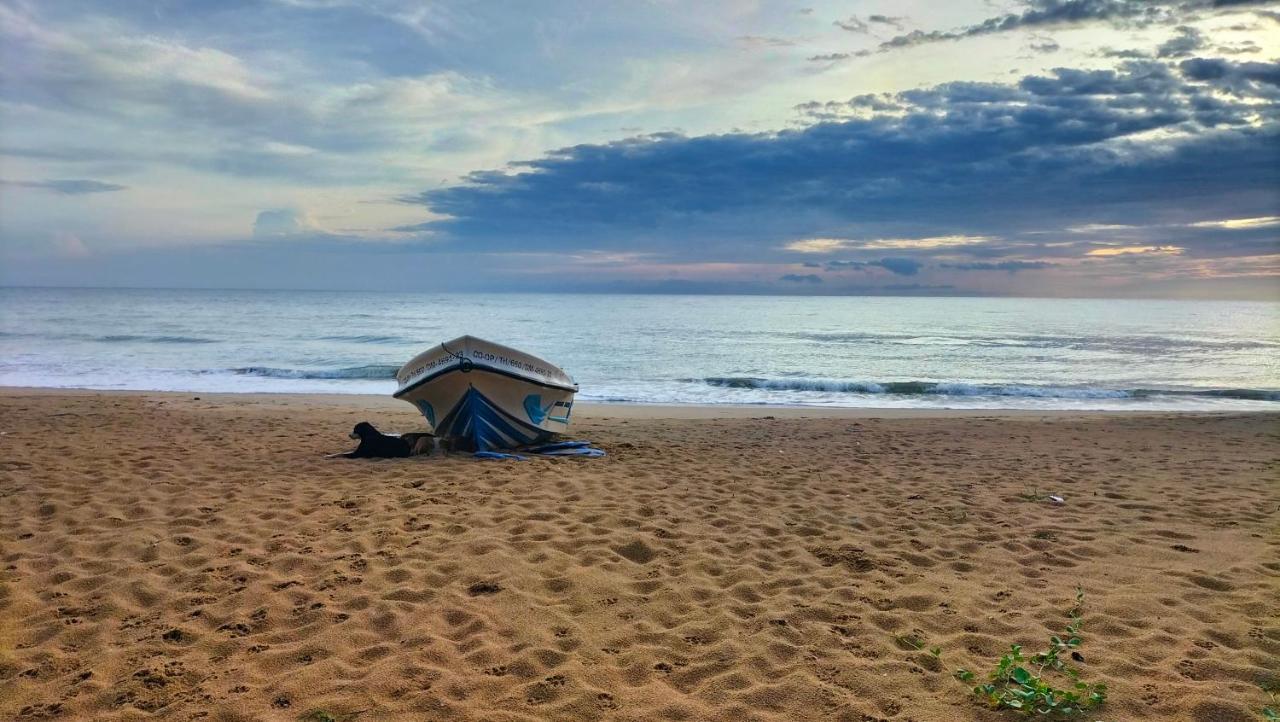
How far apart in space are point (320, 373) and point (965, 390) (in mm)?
19001

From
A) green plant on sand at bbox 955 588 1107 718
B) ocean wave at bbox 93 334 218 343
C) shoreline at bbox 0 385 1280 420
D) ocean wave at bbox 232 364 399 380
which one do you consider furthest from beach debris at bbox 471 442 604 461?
ocean wave at bbox 93 334 218 343

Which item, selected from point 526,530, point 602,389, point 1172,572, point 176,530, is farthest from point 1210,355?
point 176,530

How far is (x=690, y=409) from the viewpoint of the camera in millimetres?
16250

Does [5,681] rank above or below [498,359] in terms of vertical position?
below

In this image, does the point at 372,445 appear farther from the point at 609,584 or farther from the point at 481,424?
the point at 609,584

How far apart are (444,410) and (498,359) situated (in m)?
1.04

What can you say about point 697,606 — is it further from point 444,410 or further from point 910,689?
point 444,410

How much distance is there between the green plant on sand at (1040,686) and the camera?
3111 mm

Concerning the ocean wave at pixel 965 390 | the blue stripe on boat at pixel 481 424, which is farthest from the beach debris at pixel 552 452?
the ocean wave at pixel 965 390

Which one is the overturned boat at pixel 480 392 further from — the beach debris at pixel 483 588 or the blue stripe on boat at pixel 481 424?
the beach debris at pixel 483 588

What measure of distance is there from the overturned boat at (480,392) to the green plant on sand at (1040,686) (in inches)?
271

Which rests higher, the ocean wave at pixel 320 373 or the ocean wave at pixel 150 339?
the ocean wave at pixel 150 339

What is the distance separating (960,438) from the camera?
11234 mm

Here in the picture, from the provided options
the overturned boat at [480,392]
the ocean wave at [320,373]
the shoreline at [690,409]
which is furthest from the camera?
the ocean wave at [320,373]
